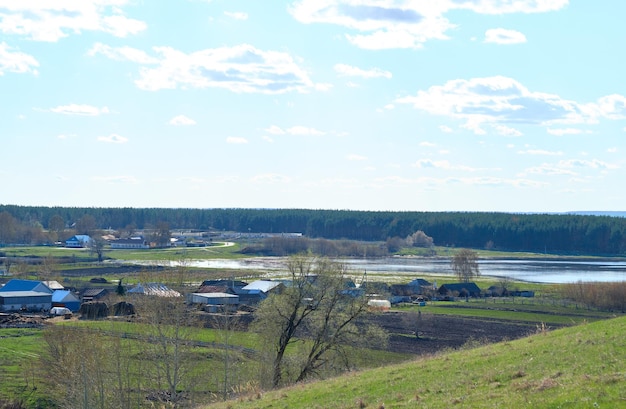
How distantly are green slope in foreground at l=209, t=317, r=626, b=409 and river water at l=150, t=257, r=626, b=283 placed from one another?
269ft

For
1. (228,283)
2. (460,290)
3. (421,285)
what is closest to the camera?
(228,283)

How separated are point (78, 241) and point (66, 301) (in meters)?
100

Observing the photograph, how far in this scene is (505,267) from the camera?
428 ft

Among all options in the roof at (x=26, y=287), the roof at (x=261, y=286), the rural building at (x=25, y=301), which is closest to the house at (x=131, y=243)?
the roof at (x=26, y=287)

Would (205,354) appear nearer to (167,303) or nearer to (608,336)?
(167,303)

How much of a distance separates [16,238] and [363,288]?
156 m

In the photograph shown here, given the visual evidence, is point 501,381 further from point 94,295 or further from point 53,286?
point 53,286

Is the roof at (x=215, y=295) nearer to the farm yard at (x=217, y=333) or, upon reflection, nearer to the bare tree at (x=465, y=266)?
the farm yard at (x=217, y=333)

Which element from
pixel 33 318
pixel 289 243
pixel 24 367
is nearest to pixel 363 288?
pixel 24 367

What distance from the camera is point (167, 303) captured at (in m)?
34.7

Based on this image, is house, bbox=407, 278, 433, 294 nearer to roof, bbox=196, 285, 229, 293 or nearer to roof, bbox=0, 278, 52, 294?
roof, bbox=196, 285, 229, 293

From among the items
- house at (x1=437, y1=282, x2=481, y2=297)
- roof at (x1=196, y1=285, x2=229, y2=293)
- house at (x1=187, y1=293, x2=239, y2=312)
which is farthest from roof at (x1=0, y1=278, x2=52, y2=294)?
house at (x1=437, y1=282, x2=481, y2=297)

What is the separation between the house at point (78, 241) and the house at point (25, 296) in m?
88.1

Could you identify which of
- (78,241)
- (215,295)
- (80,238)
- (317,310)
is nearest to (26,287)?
(215,295)
